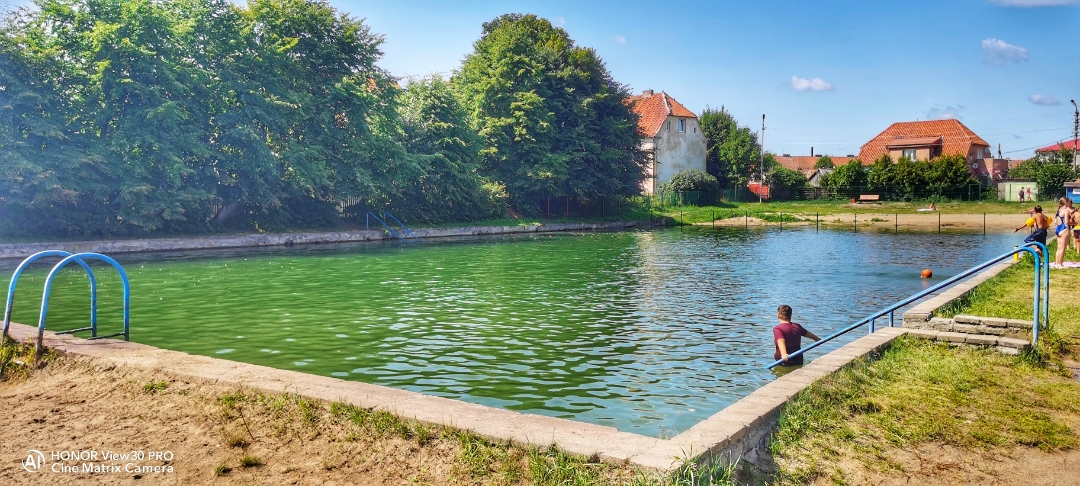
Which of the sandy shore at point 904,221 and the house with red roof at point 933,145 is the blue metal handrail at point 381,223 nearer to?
the sandy shore at point 904,221

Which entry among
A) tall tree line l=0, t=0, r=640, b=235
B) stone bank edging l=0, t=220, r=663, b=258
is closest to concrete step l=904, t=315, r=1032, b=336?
stone bank edging l=0, t=220, r=663, b=258

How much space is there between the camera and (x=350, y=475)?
573 centimetres

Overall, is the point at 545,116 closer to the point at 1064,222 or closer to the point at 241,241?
the point at 241,241

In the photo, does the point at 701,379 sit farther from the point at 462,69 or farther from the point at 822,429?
the point at 462,69

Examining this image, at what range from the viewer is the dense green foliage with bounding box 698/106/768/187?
88.3 meters

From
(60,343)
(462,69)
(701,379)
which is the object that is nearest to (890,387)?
(701,379)

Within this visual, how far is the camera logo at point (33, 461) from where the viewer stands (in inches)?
235

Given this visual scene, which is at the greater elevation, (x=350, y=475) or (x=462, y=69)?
(x=462, y=69)

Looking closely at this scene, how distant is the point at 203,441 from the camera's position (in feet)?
21.1

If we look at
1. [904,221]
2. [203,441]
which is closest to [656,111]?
[904,221]

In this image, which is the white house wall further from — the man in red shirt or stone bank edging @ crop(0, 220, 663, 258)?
the man in red shirt

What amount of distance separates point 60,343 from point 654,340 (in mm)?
8405

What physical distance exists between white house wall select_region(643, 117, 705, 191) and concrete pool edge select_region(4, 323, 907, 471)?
70.2 m

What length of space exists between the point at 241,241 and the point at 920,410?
3489 centimetres
